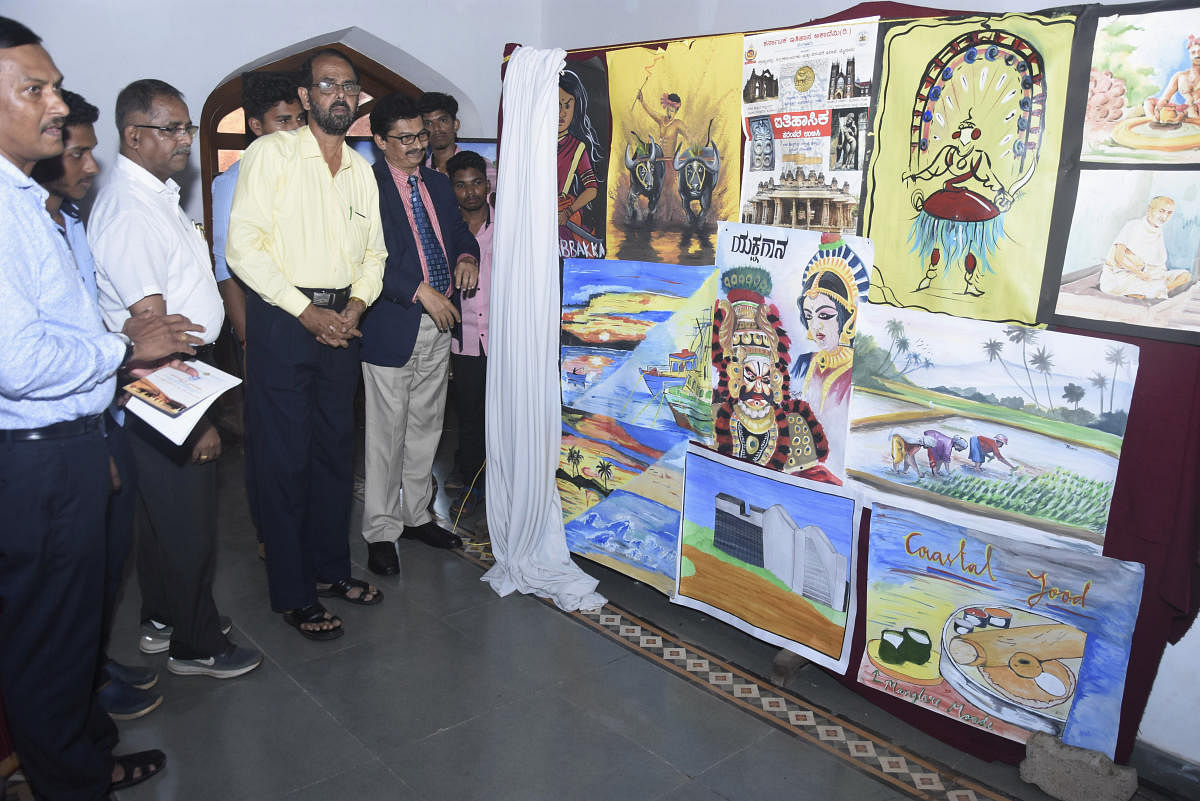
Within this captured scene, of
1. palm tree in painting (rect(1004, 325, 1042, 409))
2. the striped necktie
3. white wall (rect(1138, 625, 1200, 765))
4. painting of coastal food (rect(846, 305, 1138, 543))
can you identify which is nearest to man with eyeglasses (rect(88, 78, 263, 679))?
the striped necktie

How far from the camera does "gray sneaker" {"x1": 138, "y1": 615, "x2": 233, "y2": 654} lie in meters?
2.79

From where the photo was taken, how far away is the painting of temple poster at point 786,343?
2.43 metres

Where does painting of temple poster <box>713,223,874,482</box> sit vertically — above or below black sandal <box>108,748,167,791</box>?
above

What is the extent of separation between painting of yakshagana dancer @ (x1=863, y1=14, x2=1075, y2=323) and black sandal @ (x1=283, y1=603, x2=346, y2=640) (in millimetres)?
2112

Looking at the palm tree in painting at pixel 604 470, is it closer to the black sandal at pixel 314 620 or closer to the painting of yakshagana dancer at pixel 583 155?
the painting of yakshagana dancer at pixel 583 155

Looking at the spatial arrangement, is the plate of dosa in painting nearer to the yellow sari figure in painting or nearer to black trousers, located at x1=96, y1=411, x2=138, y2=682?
the yellow sari figure in painting

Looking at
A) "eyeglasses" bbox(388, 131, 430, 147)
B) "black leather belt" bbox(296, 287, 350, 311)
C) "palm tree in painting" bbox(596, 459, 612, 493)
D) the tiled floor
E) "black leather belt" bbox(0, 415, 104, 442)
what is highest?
"eyeglasses" bbox(388, 131, 430, 147)

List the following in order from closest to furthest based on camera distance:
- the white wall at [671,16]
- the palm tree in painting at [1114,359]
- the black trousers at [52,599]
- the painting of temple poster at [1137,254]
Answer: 1. the black trousers at [52,599]
2. the painting of temple poster at [1137,254]
3. the palm tree in painting at [1114,359]
4. the white wall at [671,16]

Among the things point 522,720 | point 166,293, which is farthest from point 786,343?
point 166,293

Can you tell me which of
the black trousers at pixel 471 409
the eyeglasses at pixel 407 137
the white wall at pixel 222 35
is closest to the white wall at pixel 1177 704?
the black trousers at pixel 471 409

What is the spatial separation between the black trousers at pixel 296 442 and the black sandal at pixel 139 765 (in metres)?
0.74

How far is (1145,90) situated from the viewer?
6.20ft

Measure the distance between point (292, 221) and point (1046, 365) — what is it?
2.26 m

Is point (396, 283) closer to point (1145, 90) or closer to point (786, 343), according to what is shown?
point (786, 343)
